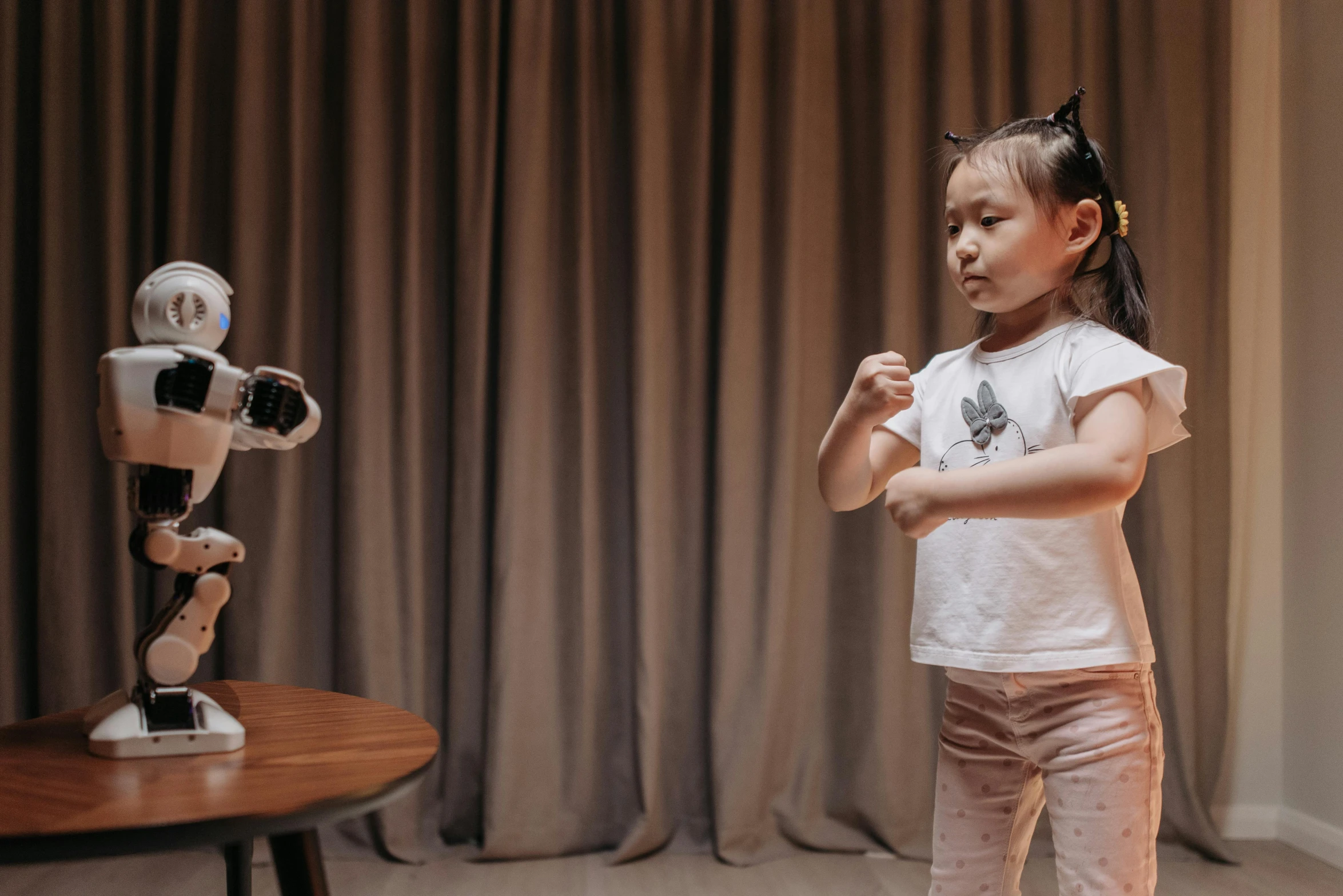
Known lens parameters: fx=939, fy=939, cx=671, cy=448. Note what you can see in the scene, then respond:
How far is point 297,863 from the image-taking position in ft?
2.61

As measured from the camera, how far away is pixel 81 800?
629 mm

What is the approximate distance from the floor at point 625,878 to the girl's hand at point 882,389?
4.12 feet

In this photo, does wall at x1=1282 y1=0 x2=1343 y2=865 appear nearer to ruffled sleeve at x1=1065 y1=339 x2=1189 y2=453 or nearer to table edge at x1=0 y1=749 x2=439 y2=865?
ruffled sleeve at x1=1065 y1=339 x2=1189 y2=453

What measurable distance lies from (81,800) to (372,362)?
4.73ft

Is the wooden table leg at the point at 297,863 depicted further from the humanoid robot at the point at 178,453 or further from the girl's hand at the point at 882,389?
the girl's hand at the point at 882,389

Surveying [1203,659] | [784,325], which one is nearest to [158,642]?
[784,325]

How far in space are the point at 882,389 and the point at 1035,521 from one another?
8.8 inches

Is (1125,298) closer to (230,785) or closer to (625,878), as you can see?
(230,785)

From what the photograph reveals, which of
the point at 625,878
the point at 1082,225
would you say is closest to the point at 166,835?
the point at 1082,225

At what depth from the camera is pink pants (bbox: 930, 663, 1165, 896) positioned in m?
0.87

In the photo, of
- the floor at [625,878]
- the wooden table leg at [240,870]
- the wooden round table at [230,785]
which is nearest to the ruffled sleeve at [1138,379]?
the wooden round table at [230,785]

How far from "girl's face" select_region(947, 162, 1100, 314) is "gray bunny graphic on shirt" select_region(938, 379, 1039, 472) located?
3.8 inches

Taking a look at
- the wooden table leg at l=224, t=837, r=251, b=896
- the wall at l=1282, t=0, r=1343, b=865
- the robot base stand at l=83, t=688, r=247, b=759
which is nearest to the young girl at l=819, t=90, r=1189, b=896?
the robot base stand at l=83, t=688, r=247, b=759

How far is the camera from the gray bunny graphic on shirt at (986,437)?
94 cm
